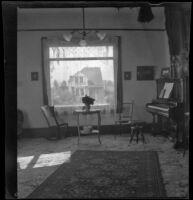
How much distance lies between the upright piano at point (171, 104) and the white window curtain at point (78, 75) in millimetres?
1297

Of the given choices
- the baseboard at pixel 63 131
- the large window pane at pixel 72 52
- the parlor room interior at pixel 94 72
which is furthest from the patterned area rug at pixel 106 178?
the large window pane at pixel 72 52

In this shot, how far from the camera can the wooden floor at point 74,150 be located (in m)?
3.92

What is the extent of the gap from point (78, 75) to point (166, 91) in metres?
2.50

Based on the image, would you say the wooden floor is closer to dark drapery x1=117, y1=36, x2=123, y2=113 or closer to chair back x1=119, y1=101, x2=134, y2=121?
chair back x1=119, y1=101, x2=134, y2=121

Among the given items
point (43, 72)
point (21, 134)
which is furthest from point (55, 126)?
point (43, 72)

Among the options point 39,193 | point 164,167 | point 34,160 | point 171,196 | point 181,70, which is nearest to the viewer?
point 171,196

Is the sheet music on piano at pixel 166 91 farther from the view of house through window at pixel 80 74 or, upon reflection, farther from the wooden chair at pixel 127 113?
the view of house through window at pixel 80 74

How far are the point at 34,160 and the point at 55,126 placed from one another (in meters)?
2.57

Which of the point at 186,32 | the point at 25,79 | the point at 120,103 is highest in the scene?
the point at 186,32

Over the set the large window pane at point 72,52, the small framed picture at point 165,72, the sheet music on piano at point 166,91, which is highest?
the large window pane at point 72,52

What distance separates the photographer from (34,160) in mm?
5379

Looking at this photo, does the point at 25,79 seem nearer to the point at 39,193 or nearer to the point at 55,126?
the point at 55,126

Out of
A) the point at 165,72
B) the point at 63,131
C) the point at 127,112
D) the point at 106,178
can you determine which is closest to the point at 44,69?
the point at 63,131

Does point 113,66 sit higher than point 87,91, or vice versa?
point 113,66
